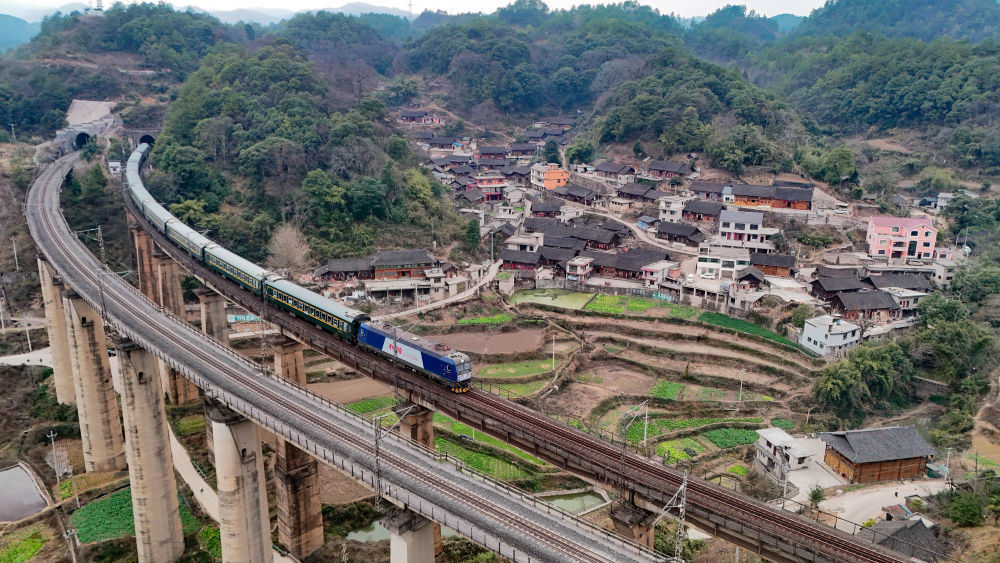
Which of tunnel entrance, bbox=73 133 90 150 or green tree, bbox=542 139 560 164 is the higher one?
tunnel entrance, bbox=73 133 90 150

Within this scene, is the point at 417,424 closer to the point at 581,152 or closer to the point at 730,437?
the point at 730,437

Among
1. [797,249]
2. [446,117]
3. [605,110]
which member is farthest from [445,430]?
[446,117]

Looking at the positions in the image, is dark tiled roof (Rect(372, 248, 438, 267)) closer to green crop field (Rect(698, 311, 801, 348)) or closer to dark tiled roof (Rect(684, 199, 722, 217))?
green crop field (Rect(698, 311, 801, 348))

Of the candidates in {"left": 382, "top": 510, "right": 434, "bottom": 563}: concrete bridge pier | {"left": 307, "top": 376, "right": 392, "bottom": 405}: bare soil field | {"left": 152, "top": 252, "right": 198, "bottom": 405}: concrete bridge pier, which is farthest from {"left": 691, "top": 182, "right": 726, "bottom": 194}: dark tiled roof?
{"left": 382, "top": 510, "right": 434, "bottom": 563}: concrete bridge pier

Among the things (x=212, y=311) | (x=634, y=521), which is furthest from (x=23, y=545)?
(x=634, y=521)

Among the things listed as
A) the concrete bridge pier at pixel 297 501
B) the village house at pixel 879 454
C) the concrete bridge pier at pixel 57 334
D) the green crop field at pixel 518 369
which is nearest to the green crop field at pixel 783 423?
Answer: the village house at pixel 879 454

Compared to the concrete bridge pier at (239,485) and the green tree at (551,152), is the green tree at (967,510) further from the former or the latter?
the green tree at (551,152)

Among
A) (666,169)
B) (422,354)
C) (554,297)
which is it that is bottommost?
(554,297)
